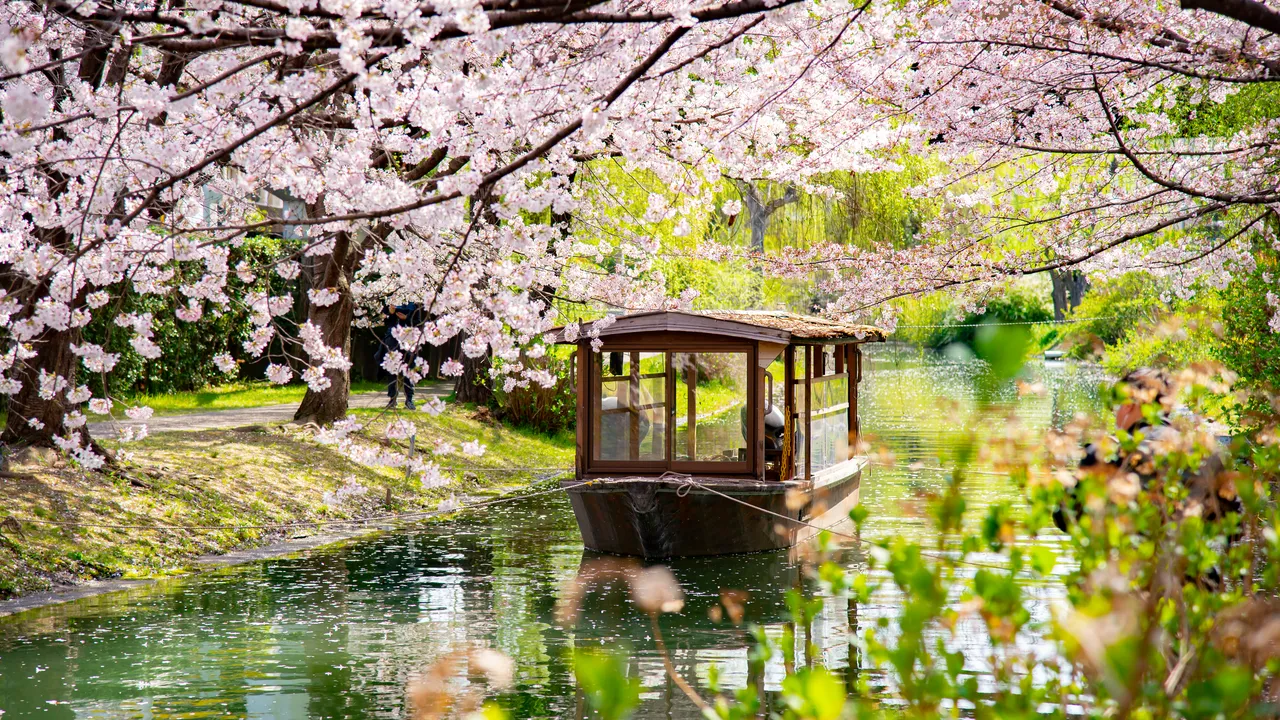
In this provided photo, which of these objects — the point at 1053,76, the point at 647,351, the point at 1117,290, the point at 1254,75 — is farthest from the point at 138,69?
the point at 1117,290

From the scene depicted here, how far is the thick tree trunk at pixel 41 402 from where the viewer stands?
11992 mm

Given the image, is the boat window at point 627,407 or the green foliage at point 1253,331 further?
the green foliage at point 1253,331

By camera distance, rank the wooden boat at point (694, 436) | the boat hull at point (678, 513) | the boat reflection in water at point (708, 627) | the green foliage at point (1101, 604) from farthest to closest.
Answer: the wooden boat at point (694, 436) → the boat hull at point (678, 513) → the boat reflection in water at point (708, 627) → the green foliage at point (1101, 604)

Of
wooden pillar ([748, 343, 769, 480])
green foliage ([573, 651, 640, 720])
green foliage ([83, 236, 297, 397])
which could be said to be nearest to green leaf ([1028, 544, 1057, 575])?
green foliage ([573, 651, 640, 720])

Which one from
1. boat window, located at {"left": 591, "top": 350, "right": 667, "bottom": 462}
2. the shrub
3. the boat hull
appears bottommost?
the boat hull

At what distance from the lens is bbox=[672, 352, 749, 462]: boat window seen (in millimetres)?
13281

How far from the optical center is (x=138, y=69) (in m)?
12.1

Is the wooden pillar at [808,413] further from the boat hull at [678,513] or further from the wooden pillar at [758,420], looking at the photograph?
the wooden pillar at [758,420]

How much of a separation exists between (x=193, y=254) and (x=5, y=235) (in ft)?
6.29

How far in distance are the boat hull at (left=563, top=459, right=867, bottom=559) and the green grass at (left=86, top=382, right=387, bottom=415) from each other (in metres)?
8.79

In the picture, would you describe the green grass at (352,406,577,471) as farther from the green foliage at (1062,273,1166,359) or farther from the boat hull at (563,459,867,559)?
the green foliage at (1062,273,1166,359)

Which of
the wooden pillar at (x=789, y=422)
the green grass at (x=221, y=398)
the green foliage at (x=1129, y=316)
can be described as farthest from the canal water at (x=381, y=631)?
the green foliage at (x=1129, y=316)

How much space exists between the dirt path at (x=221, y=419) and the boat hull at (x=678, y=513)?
605 cm

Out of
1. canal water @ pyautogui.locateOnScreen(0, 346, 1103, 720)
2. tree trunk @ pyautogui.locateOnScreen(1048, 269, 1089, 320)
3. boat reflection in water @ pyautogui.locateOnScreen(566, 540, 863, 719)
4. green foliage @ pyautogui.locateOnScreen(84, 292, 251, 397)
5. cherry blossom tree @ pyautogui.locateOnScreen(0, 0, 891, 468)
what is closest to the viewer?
cherry blossom tree @ pyautogui.locateOnScreen(0, 0, 891, 468)
